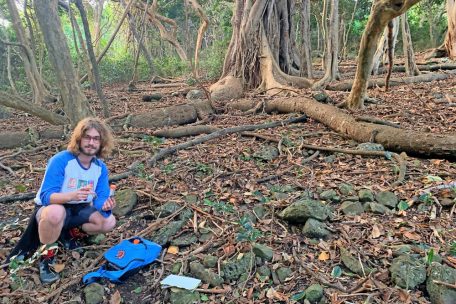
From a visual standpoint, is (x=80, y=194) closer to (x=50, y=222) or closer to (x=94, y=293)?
(x=50, y=222)

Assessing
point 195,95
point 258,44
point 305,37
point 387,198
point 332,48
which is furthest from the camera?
point 258,44

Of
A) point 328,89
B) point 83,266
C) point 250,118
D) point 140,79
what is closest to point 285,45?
point 328,89

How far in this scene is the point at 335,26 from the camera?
669cm

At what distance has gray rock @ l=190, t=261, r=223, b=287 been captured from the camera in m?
2.52

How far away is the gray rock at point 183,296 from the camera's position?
7.84ft

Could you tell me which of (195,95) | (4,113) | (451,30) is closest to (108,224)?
(195,95)

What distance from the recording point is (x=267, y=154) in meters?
4.32

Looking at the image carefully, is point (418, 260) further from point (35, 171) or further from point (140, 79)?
point (140, 79)

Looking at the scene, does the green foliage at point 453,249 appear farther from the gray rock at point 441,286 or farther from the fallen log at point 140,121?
the fallen log at point 140,121

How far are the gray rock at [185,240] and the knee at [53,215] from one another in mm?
818

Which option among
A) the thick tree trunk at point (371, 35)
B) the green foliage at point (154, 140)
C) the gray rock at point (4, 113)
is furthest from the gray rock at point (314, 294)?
the gray rock at point (4, 113)

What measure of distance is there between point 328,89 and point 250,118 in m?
2.00

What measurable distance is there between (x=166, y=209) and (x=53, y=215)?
0.94m

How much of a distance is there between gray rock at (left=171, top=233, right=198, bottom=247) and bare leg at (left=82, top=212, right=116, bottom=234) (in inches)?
19.6
